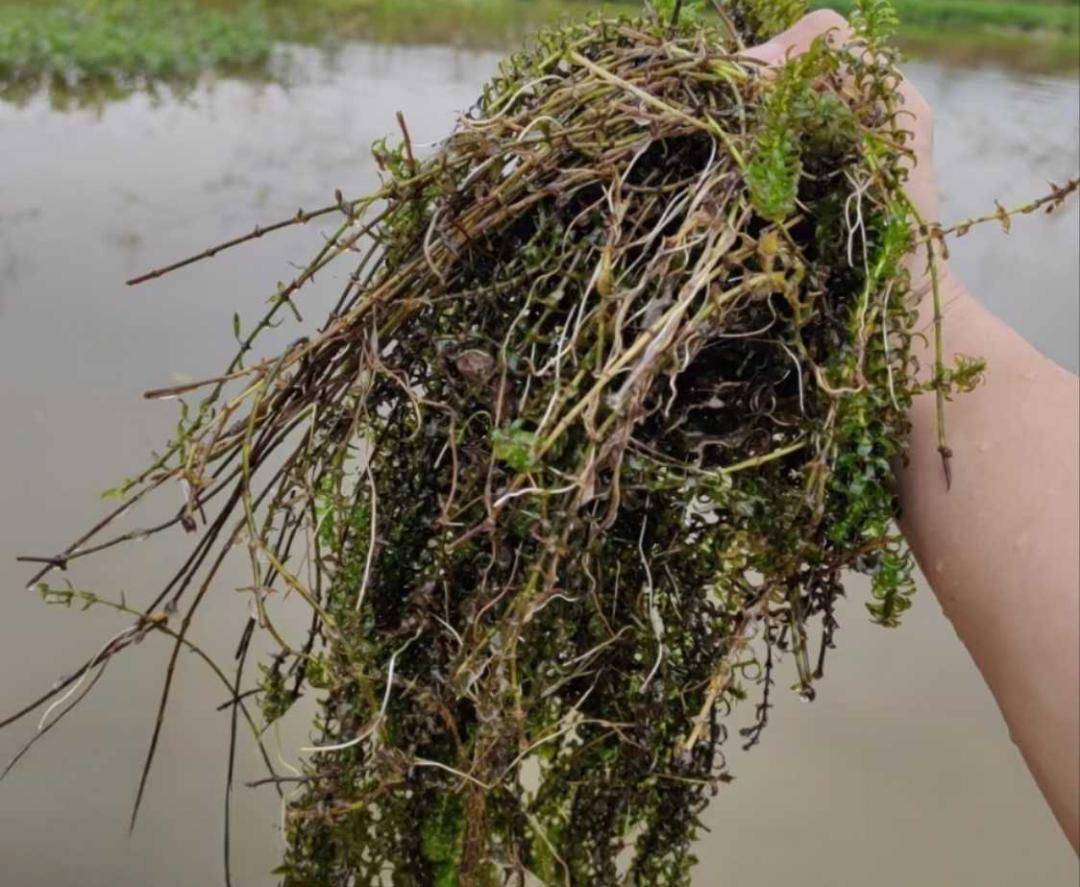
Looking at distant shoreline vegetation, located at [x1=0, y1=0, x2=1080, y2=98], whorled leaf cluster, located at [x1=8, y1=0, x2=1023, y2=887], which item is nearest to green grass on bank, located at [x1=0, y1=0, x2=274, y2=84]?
distant shoreline vegetation, located at [x1=0, y1=0, x2=1080, y2=98]

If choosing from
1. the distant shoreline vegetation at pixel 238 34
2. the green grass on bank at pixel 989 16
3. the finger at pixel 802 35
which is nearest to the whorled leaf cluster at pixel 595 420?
the finger at pixel 802 35

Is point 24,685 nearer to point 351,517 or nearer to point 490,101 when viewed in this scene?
point 351,517

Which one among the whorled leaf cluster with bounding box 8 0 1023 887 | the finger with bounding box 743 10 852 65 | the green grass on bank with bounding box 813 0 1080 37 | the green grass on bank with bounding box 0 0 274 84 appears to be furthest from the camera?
the green grass on bank with bounding box 813 0 1080 37

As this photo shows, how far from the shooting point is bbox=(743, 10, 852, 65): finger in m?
0.56

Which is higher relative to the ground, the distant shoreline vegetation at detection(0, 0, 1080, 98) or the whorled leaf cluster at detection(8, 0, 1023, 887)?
the distant shoreline vegetation at detection(0, 0, 1080, 98)

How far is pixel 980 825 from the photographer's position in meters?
0.93

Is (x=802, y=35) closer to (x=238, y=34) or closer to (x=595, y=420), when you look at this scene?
(x=595, y=420)

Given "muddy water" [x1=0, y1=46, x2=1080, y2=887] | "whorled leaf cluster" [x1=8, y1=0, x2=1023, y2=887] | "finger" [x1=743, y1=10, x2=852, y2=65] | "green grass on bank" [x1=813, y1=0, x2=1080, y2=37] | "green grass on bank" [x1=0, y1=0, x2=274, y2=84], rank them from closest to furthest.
Answer: "whorled leaf cluster" [x1=8, y1=0, x2=1023, y2=887]
"finger" [x1=743, y1=10, x2=852, y2=65]
"muddy water" [x1=0, y1=46, x2=1080, y2=887]
"green grass on bank" [x1=0, y1=0, x2=274, y2=84]
"green grass on bank" [x1=813, y1=0, x2=1080, y2=37]

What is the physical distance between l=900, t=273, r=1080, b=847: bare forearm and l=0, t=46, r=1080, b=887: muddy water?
18.4 inches

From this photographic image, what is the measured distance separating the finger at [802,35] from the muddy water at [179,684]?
0.63 m

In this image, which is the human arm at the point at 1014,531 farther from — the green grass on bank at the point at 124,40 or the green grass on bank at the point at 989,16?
the green grass on bank at the point at 989,16

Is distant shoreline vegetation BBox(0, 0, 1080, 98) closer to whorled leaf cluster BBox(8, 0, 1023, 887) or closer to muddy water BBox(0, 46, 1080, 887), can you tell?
muddy water BBox(0, 46, 1080, 887)

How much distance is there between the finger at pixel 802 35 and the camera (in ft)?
1.83

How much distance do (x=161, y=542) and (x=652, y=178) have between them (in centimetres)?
70
